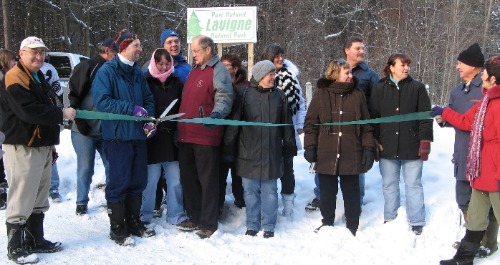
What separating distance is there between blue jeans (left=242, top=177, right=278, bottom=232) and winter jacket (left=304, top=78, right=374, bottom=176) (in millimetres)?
574

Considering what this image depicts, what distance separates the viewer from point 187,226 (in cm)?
522

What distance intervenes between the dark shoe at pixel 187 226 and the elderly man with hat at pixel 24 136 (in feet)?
5.05

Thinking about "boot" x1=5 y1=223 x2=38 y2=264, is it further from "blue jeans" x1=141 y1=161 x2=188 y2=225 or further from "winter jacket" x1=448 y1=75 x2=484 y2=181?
"winter jacket" x1=448 y1=75 x2=484 y2=181

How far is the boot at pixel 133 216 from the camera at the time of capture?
4.88 meters

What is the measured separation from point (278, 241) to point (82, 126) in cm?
251

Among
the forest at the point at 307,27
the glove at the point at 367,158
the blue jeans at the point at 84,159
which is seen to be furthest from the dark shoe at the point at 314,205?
the forest at the point at 307,27

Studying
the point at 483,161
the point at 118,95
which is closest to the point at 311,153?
the point at 483,161

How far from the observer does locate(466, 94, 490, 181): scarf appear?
4215 mm

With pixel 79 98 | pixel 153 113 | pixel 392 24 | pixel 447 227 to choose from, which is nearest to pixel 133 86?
pixel 153 113

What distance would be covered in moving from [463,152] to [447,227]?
39.8 inches

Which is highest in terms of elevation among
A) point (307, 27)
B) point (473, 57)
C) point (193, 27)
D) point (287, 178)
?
point (307, 27)

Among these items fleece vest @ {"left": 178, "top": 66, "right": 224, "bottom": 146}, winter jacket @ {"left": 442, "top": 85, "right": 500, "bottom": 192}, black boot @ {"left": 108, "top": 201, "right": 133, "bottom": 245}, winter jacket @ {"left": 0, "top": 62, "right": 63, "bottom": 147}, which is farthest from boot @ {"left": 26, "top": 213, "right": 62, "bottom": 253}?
winter jacket @ {"left": 442, "top": 85, "right": 500, "bottom": 192}

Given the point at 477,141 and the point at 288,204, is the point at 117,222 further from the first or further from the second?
the point at 477,141

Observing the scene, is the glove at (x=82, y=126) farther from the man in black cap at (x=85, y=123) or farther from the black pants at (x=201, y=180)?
the black pants at (x=201, y=180)
